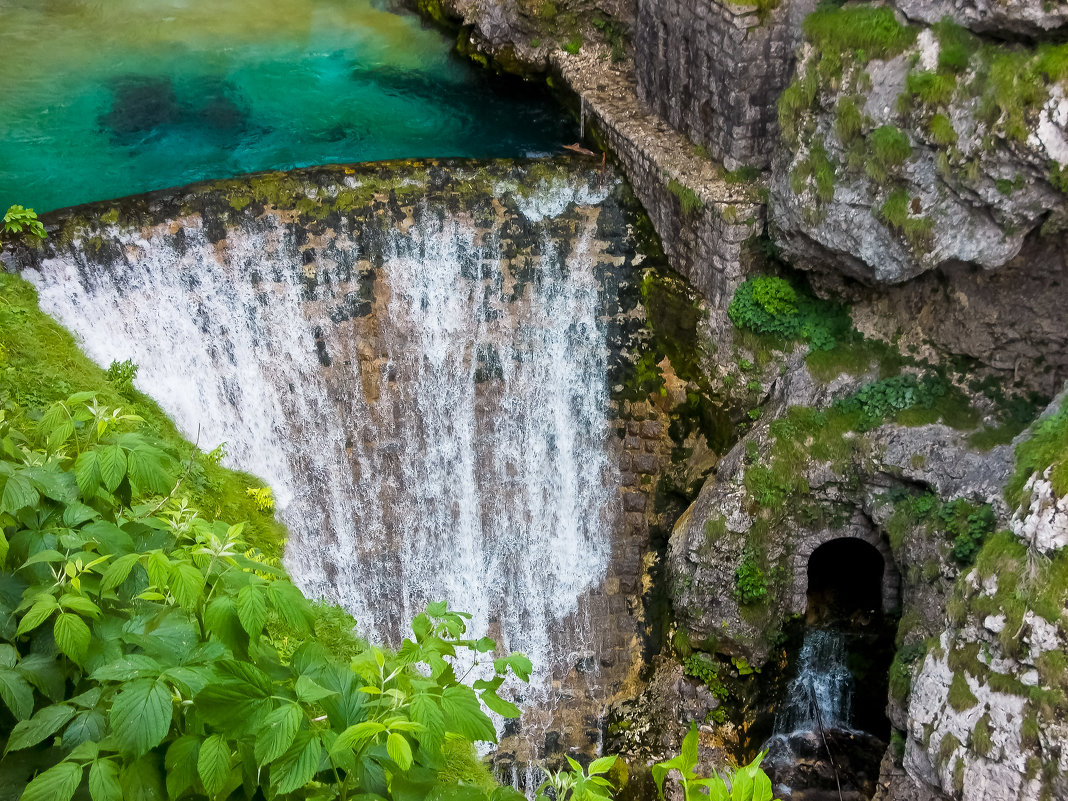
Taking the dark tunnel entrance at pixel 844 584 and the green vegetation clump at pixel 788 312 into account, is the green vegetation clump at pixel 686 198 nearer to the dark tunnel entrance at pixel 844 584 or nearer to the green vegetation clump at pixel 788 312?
the green vegetation clump at pixel 788 312

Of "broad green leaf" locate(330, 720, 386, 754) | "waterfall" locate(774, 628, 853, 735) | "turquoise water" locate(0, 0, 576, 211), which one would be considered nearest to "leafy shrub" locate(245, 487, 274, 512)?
"turquoise water" locate(0, 0, 576, 211)

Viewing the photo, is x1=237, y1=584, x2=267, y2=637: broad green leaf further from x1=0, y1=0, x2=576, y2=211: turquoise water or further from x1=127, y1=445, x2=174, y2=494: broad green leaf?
x1=0, y1=0, x2=576, y2=211: turquoise water

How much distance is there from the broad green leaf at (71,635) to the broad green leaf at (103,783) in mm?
391

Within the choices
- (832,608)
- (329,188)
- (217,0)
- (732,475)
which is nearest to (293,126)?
(329,188)

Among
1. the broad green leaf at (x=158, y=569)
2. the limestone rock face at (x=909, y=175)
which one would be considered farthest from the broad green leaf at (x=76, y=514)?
the limestone rock face at (x=909, y=175)

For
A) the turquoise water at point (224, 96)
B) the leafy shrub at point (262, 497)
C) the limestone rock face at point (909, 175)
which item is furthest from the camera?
the turquoise water at point (224, 96)

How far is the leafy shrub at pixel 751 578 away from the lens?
33.4ft

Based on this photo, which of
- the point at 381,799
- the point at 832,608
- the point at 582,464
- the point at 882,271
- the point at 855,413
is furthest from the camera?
the point at 582,464

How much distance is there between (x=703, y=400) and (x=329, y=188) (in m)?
5.19

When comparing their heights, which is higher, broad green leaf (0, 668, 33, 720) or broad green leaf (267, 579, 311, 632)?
broad green leaf (267, 579, 311, 632)

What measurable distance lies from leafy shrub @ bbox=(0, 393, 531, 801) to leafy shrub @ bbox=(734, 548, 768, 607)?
739 cm

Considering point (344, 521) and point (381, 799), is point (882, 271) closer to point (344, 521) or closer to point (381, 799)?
point (344, 521)

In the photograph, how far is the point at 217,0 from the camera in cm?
1467

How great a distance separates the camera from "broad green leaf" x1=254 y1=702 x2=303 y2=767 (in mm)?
2604
